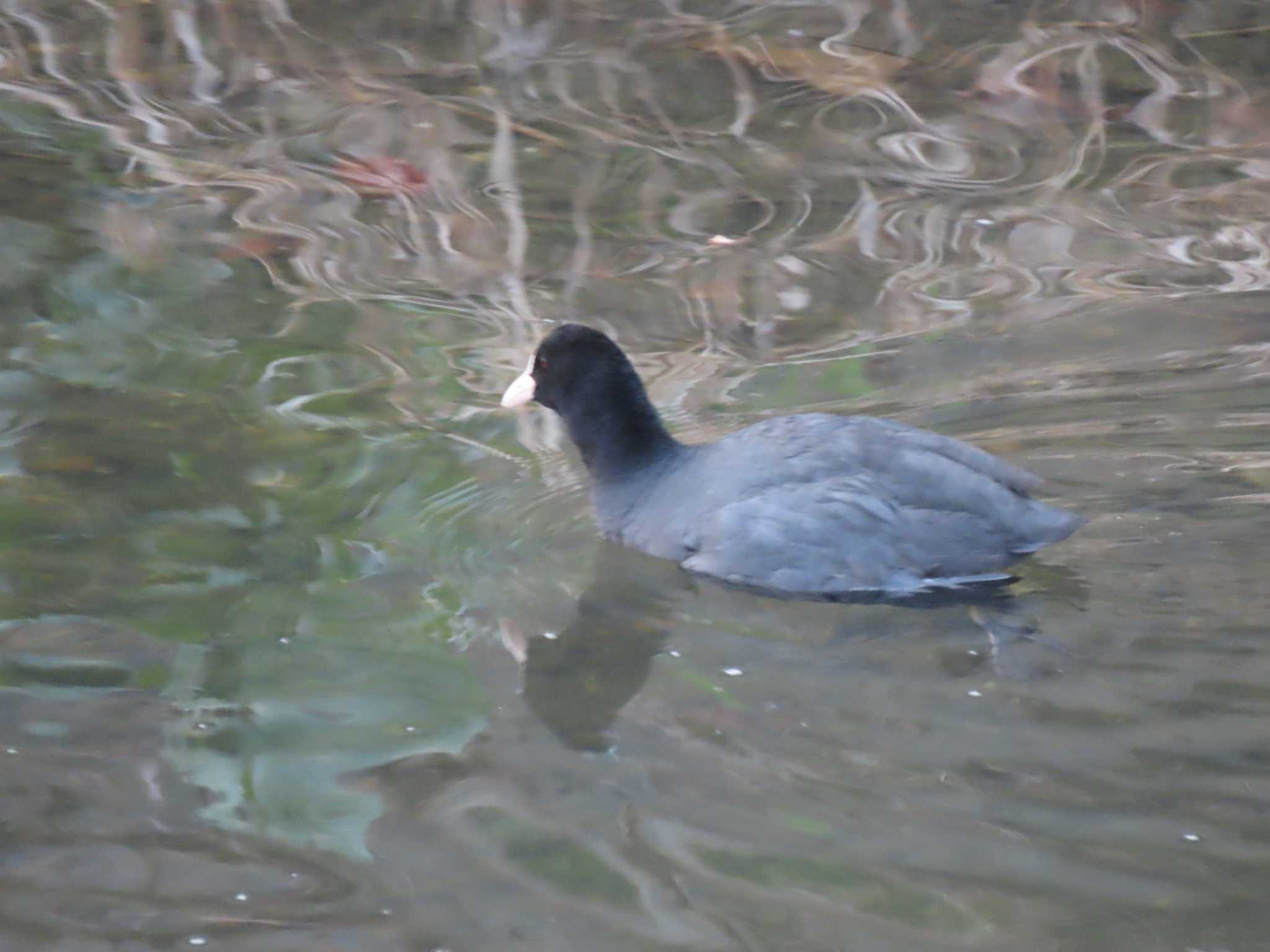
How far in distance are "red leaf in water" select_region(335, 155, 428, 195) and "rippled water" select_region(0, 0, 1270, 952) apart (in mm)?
52

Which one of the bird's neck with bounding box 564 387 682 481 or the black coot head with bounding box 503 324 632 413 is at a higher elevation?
the black coot head with bounding box 503 324 632 413

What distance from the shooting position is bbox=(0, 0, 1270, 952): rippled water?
334 cm

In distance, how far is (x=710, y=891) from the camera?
128 inches

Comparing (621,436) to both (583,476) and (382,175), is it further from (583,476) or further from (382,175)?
(382,175)

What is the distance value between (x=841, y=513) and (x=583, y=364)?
3.55ft

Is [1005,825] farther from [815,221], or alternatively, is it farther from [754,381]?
[815,221]

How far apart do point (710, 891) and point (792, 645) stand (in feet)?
3.69

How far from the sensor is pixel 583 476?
5.61 metres

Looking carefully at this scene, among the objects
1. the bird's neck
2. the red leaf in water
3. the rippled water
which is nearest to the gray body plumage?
the rippled water

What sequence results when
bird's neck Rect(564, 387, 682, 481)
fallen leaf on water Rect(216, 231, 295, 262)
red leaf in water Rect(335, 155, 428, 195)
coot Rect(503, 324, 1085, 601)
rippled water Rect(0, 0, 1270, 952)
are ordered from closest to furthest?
rippled water Rect(0, 0, 1270, 952), coot Rect(503, 324, 1085, 601), bird's neck Rect(564, 387, 682, 481), fallen leaf on water Rect(216, 231, 295, 262), red leaf in water Rect(335, 155, 428, 195)

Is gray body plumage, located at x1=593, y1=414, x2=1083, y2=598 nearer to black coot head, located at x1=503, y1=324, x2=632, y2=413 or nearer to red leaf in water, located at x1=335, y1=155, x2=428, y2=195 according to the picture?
black coot head, located at x1=503, y1=324, x2=632, y2=413

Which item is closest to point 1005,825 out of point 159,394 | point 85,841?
point 85,841

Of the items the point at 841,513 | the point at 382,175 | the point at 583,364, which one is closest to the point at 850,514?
the point at 841,513

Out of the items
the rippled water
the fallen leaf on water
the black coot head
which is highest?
the black coot head
